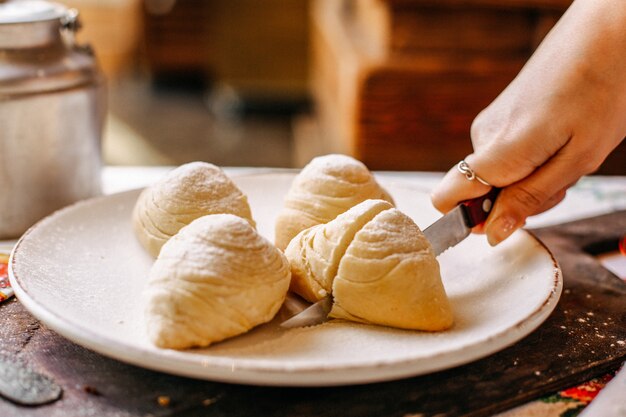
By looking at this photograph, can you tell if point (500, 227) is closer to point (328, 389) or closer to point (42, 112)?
point (328, 389)

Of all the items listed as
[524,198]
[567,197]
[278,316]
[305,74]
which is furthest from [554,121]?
[305,74]

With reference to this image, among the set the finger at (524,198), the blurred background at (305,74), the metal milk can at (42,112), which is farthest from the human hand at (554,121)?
the blurred background at (305,74)

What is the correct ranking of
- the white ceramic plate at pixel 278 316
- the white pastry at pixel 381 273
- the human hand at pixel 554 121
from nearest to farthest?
the white ceramic plate at pixel 278 316 < the white pastry at pixel 381 273 < the human hand at pixel 554 121

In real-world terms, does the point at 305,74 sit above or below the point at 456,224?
below

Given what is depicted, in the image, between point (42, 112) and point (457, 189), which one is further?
point (42, 112)

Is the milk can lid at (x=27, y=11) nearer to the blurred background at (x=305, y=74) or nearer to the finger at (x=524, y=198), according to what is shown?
the finger at (x=524, y=198)
